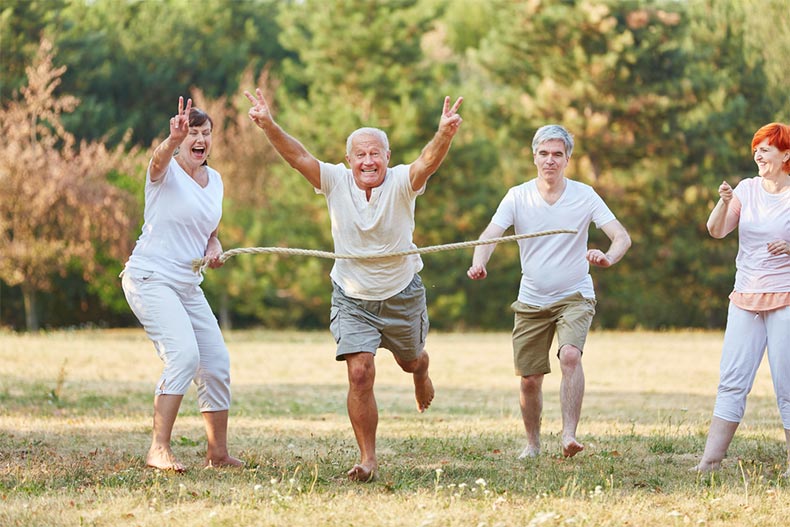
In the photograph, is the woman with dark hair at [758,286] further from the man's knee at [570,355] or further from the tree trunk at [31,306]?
the tree trunk at [31,306]

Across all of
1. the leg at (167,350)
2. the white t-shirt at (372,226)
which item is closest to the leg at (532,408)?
the white t-shirt at (372,226)

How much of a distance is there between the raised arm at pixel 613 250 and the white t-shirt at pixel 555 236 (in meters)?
0.08

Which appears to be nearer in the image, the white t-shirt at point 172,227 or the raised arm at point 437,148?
the raised arm at point 437,148

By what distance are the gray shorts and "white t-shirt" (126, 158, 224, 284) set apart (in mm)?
907

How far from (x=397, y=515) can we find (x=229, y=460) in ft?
6.25

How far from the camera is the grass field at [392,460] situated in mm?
5316

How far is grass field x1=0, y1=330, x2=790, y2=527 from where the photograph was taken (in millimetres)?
5316

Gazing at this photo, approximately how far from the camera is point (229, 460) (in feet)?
22.4

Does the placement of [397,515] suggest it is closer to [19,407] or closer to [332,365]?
[19,407]

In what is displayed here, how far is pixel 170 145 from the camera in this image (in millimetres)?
6273

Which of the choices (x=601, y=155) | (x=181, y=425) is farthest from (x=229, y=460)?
(x=601, y=155)

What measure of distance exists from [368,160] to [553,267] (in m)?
1.54

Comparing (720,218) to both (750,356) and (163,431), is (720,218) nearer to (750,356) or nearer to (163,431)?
(750,356)

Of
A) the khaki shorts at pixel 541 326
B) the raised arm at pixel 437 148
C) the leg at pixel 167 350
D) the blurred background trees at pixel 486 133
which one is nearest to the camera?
the raised arm at pixel 437 148
